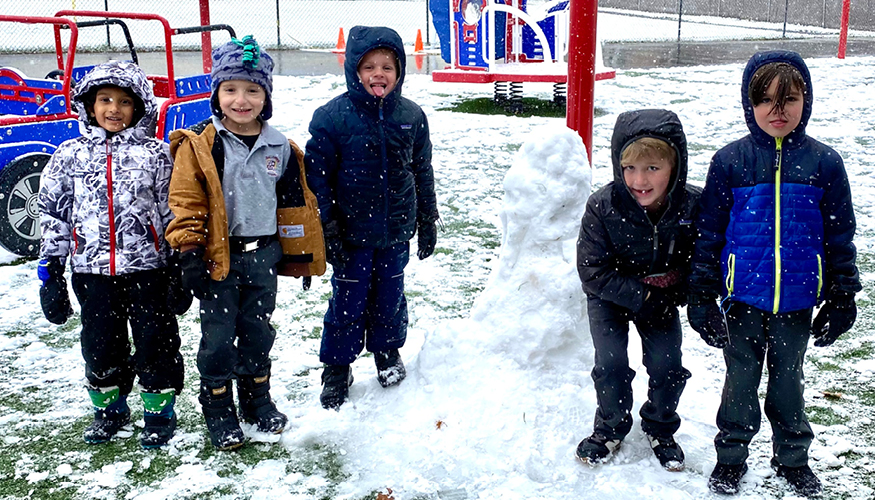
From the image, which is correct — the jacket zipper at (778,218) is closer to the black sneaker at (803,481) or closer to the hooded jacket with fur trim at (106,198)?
the black sneaker at (803,481)

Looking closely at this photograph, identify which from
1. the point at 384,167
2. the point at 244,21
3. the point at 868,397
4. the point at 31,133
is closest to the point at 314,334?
the point at 384,167

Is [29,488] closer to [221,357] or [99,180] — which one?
[221,357]

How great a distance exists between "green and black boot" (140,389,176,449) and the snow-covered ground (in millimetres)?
50

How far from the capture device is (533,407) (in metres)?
3.18

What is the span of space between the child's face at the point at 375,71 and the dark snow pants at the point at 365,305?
68cm

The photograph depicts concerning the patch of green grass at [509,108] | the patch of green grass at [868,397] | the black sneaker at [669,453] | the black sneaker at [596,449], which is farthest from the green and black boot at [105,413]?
the patch of green grass at [509,108]

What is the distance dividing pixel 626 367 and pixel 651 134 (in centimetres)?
86

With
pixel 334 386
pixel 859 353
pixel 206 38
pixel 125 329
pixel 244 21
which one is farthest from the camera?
pixel 244 21

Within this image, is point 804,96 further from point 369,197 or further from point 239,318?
point 239,318

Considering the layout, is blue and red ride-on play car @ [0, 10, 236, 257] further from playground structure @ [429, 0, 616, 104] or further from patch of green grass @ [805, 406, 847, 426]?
playground structure @ [429, 0, 616, 104]

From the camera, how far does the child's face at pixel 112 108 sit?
2994 millimetres

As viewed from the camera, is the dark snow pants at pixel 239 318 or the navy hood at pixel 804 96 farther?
the dark snow pants at pixel 239 318

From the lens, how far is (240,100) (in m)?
3.01

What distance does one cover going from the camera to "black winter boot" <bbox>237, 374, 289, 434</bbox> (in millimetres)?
3262
